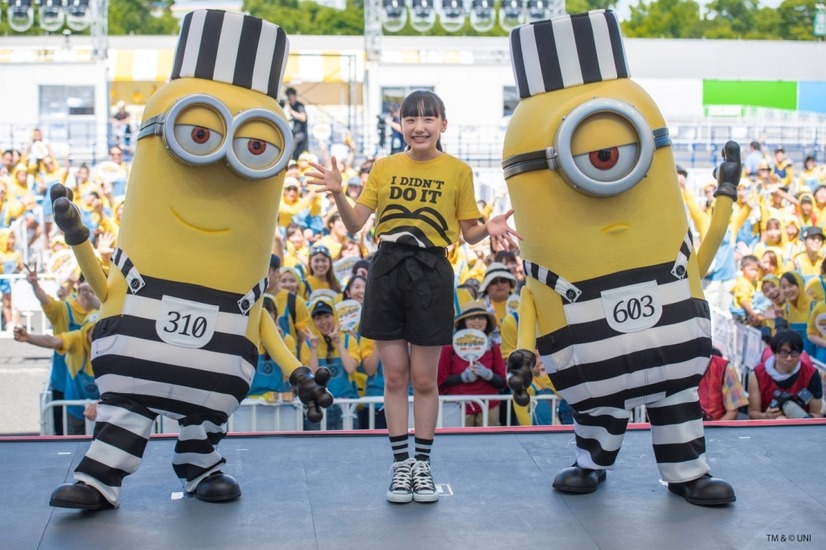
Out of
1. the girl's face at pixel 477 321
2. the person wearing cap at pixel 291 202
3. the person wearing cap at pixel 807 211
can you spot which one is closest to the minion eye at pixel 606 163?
the girl's face at pixel 477 321

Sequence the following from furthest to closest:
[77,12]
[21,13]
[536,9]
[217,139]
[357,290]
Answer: [21,13]
[77,12]
[536,9]
[357,290]
[217,139]

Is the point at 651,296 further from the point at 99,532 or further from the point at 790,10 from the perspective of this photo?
the point at 790,10

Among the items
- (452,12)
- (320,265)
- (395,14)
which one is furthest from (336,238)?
(452,12)

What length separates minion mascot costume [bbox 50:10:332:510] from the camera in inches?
188

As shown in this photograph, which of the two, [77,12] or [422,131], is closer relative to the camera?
[422,131]

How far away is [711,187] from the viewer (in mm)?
13633

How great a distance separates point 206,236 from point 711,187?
979 centimetres

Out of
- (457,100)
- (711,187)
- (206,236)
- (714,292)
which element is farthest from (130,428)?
(457,100)

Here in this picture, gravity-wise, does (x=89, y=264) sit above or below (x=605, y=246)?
below

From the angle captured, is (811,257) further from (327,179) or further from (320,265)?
(327,179)

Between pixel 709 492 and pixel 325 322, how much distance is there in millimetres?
2907

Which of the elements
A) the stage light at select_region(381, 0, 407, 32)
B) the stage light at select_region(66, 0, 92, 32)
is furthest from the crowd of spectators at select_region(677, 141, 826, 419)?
the stage light at select_region(66, 0, 92, 32)

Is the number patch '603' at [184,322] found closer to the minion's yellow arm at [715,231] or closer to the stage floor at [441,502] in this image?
the stage floor at [441,502]

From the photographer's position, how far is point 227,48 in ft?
16.1
